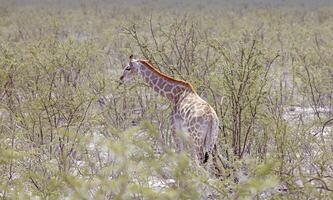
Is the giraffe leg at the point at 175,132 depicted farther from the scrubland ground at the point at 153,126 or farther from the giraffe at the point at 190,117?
the scrubland ground at the point at 153,126

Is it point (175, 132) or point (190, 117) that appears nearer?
point (190, 117)

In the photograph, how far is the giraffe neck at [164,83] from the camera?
661 centimetres

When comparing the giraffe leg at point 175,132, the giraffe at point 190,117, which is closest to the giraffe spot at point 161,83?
the giraffe at point 190,117

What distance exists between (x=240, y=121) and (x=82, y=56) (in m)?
3.33

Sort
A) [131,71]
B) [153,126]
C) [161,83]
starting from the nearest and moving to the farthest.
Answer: [153,126] < [161,83] < [131,71]

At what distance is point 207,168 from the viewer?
5.73m

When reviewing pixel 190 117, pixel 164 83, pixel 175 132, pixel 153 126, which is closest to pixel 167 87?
pixel 164 83

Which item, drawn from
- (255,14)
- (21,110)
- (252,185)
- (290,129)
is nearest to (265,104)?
(290,129)

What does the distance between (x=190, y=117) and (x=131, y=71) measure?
145 cm

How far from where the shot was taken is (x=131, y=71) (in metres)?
7.40

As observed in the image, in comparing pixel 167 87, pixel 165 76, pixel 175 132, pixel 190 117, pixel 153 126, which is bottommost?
pixel 175 132

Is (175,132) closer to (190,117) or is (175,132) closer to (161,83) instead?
(190,117)

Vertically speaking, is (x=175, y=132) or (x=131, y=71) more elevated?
(x=131, y=71)

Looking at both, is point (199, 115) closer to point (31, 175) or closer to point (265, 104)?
point (265, 104)
